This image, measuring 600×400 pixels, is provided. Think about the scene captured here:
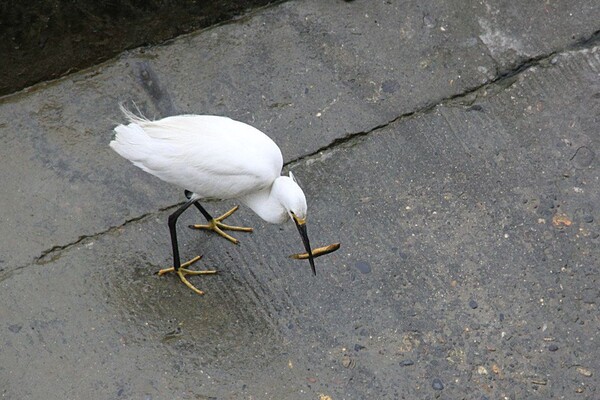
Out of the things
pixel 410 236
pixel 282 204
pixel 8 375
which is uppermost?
pixel 282 204

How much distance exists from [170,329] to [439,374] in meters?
1.02

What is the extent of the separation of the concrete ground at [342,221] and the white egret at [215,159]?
399 millimetres

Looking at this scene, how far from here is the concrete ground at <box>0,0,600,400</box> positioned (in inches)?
125

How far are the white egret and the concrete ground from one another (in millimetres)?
399

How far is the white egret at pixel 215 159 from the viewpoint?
3088 mm

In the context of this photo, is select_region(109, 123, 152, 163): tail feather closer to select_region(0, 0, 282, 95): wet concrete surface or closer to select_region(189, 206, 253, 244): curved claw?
select_region(189, 206, 253, 244): curved claw

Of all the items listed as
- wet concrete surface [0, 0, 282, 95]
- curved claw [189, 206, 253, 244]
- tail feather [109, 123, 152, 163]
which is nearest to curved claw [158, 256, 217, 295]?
curved claw [189, 206, 253, 244]

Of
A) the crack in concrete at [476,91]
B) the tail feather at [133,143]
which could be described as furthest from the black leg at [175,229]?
the crack in concrete at [476,91]

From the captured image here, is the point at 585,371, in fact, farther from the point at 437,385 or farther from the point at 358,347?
the point at 358,347

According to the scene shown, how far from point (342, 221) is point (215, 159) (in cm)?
74

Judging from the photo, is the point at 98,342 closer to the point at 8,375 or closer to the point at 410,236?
the point at 8,375

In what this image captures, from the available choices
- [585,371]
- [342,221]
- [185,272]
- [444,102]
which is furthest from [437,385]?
[444,102]

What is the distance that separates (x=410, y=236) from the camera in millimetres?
3561

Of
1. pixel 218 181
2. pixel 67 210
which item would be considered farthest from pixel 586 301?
pixel 67 210
